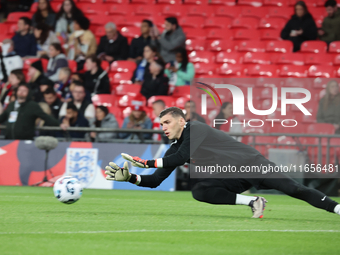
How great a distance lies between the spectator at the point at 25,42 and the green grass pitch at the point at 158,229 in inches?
353

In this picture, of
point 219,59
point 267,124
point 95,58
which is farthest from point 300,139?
point 95,58

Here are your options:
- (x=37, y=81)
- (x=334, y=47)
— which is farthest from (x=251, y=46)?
(x=37, y=81)

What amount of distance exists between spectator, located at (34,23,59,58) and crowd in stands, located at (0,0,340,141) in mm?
31

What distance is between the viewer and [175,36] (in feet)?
50.1

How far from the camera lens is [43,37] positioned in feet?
53.8

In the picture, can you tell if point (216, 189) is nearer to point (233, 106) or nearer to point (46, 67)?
point (233, 106)

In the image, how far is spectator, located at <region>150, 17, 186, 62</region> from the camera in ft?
50.0

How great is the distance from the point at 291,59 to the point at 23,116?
7865 millimetres

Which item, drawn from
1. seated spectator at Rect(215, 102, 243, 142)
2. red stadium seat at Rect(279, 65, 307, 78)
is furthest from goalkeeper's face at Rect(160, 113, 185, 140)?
red stadium seat at Rect(279, 65, 307, 78)

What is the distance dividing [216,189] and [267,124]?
6661mm

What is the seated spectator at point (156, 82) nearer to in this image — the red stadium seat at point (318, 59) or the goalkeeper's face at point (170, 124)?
the red stadium seat at point (318, 59)

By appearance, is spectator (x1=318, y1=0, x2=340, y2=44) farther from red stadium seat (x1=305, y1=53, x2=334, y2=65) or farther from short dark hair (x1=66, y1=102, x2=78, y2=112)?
short dark hair (x1=66, y1=102, x2=78, y2=112)

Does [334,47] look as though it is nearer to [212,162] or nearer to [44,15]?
[44,15]

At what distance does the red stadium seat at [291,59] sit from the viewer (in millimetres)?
15641
